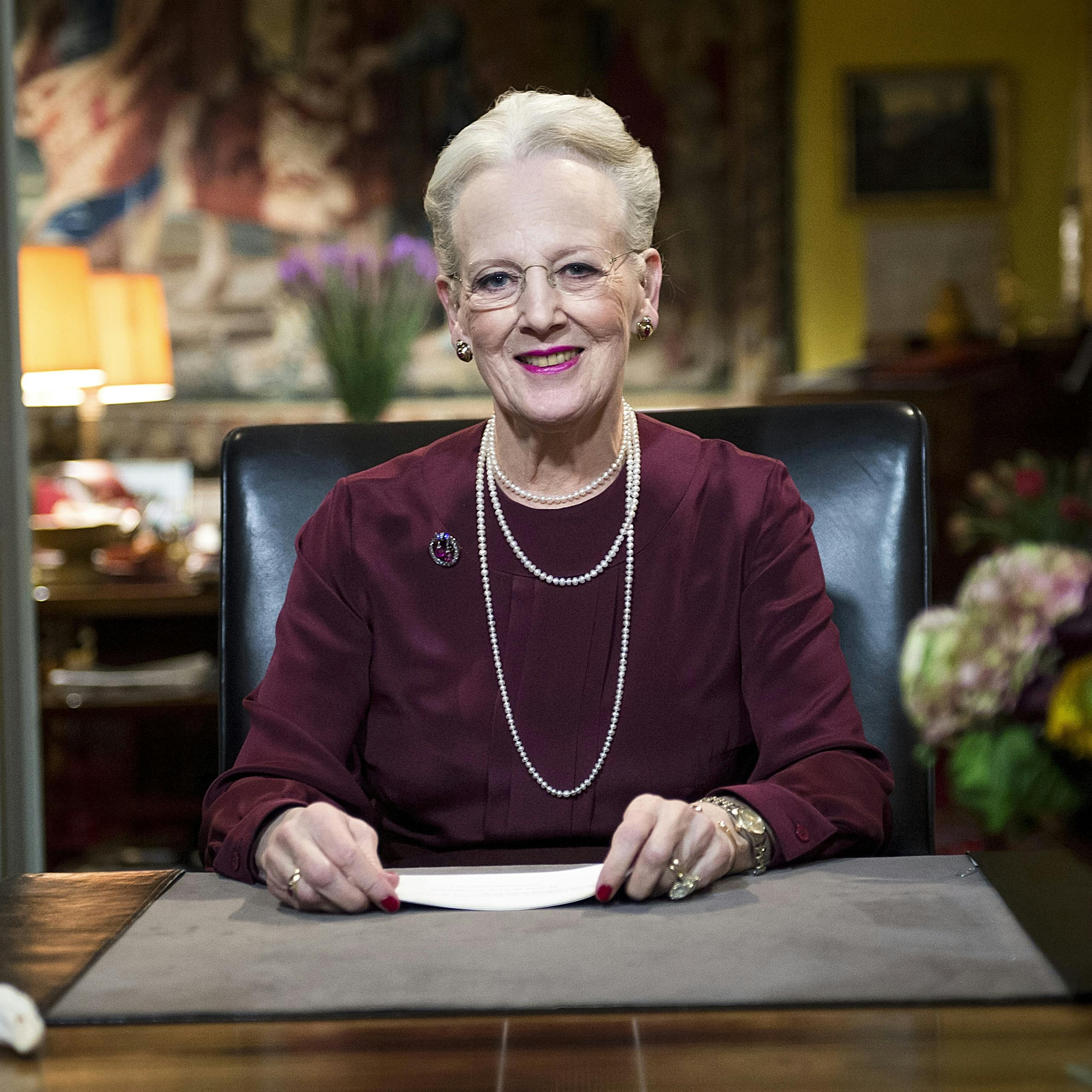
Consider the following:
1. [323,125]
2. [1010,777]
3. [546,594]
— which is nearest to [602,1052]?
[1010,777]

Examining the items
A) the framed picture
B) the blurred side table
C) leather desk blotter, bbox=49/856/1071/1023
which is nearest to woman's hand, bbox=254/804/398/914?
leather desk blotter, bbox=49/856/1071/1023

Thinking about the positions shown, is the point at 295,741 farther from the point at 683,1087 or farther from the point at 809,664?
the point at 683,1087

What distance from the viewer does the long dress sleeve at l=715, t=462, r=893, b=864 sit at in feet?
4.11

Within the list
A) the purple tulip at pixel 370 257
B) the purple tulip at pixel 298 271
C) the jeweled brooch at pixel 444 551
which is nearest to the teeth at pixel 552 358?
the jeweled brooch at pixel 444 551

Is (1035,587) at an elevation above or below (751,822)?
above

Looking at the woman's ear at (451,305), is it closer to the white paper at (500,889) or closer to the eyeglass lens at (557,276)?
the eyeglass lens at (557,276)

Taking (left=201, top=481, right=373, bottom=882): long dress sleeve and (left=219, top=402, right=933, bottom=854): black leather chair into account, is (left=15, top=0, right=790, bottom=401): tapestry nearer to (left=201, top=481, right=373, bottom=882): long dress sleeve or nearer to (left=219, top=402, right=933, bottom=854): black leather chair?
(left=219, top=402, right=933, bottom=854): black leather chair

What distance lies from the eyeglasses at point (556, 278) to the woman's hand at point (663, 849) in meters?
0.59

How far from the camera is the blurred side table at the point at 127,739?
3436mm

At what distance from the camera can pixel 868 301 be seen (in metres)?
6.08

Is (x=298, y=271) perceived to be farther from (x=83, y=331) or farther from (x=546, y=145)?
(x=546, y=145)

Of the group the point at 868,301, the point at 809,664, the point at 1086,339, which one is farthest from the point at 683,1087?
the point at 868,301

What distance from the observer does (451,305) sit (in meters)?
1.60

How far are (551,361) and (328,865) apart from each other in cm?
64
